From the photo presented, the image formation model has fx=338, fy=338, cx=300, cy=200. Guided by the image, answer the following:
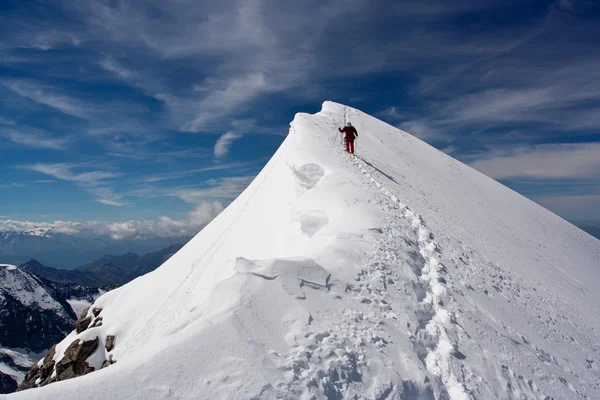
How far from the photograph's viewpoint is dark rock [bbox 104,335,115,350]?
53.7 ft

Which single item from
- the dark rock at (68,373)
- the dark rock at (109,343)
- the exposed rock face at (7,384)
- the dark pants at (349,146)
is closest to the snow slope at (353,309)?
the dark rock at (109,343)

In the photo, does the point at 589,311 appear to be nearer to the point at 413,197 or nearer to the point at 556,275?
the point at 556,275

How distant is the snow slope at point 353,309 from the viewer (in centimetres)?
487

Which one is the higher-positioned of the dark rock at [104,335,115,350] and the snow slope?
the snow slope

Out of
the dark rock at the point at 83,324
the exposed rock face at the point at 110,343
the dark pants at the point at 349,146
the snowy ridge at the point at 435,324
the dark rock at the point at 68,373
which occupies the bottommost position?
the dark rock at the point at 68,373

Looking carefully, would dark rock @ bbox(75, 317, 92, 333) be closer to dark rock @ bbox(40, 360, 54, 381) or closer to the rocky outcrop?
the rocky outcrop

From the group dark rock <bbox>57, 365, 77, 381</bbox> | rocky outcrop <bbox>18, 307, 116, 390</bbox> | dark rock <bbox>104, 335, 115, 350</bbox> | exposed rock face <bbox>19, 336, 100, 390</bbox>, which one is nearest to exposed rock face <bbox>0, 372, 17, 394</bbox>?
rocky outcrop <bbox>18, 307, 116, 390</bbox>

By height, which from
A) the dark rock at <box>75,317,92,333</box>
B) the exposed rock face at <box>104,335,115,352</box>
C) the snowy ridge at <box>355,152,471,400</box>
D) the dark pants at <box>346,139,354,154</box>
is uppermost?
the dark pants at <box>346,139,354,154</box>

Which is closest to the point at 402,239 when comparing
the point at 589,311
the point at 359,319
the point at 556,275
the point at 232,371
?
the point at 359,319

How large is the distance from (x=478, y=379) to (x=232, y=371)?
4641 mm

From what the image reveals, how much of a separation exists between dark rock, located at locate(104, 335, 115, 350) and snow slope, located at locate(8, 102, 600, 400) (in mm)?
324

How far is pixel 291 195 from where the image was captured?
15.5 metres

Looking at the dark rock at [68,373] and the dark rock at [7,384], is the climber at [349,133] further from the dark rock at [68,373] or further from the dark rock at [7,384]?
the dark rock at [7,384]

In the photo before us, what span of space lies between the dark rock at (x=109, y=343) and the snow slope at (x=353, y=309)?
324 millimetres
